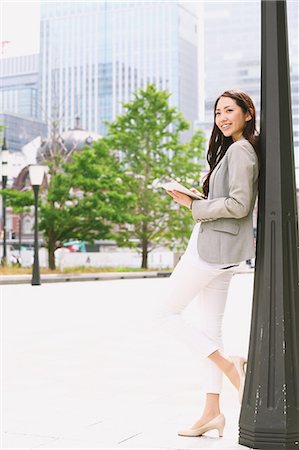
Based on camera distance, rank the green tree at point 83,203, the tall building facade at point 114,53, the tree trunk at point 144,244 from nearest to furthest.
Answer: the green tree at point 83,203 → the tree trunk at point 144,244 → the tall building facade at point 114,53

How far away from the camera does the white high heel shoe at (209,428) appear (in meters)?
3.48

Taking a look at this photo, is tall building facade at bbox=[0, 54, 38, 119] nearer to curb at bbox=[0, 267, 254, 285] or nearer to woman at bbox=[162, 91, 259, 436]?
curb at bbox=[0, 267, 254, 285]

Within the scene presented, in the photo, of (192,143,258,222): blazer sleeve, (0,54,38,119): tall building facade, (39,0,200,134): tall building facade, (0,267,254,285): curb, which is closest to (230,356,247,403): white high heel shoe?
(192,143,258,222): blazer sleeve

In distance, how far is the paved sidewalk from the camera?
350cm

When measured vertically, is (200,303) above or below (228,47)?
below

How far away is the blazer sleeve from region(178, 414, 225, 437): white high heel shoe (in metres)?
0.93

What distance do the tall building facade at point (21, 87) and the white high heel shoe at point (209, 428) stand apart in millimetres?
144482

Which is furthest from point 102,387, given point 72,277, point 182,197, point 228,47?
point 228,47

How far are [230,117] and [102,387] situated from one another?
2187mm

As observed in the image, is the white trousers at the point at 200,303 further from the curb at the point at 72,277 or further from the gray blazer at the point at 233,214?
the curb at the point at 72,277

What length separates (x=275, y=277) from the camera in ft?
10.6

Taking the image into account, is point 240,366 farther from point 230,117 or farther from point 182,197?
point 230,117

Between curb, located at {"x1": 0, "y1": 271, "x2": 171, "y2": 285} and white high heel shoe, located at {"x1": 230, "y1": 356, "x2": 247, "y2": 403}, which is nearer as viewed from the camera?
white high heel shoe, located at {"x1": 230, "y1": 356, "x2": 247, "y2": 403}

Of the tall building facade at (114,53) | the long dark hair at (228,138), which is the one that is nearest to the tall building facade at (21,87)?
the tall building facade at (114,53)
